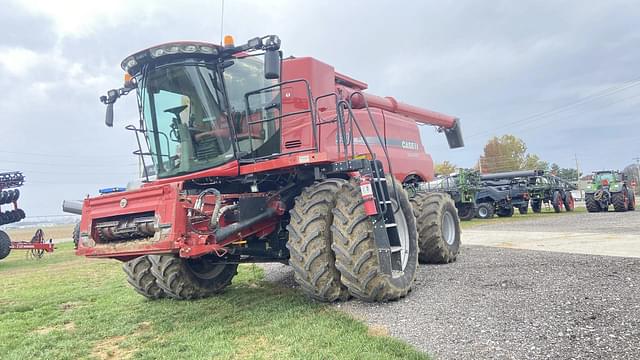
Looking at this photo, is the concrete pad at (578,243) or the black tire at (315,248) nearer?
the black tire at (315,248)

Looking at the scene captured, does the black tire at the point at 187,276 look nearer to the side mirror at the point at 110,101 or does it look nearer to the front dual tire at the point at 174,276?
the front dual tire at the point at 174,276

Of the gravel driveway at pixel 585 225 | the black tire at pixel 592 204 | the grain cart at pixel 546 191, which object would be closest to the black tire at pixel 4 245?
A: the gravel driveway at pixel 585 225

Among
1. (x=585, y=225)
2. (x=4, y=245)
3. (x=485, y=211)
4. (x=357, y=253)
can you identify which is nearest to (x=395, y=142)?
(x=357, y=253)

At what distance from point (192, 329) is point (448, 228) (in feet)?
18.6

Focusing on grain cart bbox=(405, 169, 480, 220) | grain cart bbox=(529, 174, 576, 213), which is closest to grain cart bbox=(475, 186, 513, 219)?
grain cart bbox=(405, 169, 480, 220)

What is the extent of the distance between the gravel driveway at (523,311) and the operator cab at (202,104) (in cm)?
243

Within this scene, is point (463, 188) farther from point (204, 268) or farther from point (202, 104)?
point (202, 104)

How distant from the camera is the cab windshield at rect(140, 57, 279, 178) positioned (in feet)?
18.5

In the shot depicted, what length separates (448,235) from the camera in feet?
29.2

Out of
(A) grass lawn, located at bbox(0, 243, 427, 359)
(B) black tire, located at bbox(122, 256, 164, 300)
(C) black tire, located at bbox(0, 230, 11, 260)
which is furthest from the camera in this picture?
(C) black tire, located at bbox(0, 230, 11, 260)

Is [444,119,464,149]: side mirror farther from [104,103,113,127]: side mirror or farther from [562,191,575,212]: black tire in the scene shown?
[562,191,575,212]: black tire

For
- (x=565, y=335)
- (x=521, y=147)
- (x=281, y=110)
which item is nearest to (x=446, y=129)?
(x=281, y=110)

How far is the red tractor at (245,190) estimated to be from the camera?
16.4ft

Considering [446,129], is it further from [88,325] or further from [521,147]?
[521,147]
